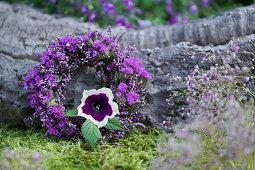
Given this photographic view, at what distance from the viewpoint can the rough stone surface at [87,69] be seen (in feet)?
8.54

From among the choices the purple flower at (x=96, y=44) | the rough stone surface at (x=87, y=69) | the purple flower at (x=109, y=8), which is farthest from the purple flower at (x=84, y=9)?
the purple flower at (x=96, y=44)

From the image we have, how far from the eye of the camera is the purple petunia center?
2.22m

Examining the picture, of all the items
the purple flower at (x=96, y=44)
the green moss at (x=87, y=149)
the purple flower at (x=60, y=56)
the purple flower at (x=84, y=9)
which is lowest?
the green moss at (x=87, y=149)

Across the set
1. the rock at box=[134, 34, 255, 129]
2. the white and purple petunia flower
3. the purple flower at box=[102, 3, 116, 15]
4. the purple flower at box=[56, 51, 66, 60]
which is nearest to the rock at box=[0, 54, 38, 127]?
the purple flower at box=[56, 51, 66, 60]

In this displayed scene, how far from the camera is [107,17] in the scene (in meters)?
4.45

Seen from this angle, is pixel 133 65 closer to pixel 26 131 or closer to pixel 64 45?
pixel 64 45

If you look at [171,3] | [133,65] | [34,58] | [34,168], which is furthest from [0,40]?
[171,3]

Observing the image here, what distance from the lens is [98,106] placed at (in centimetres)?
229

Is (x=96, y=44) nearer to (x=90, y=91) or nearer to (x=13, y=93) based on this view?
(x=90, y=91)

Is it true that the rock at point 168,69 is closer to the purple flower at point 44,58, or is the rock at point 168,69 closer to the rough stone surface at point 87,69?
the rough stone surface at point 87,69

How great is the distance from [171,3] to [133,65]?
10.4 ft

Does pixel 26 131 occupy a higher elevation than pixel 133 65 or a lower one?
lower

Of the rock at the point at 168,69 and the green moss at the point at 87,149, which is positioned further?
the rock at the point at 168,69

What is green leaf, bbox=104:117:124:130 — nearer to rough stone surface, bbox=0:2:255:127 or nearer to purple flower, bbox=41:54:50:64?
rough stone surface, bbox=0:2:255:127
